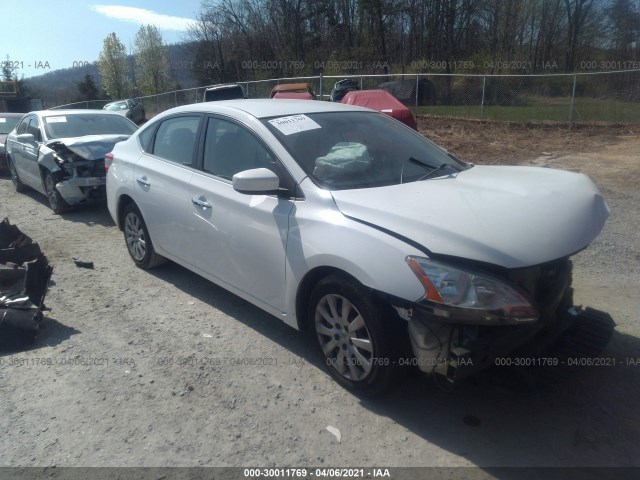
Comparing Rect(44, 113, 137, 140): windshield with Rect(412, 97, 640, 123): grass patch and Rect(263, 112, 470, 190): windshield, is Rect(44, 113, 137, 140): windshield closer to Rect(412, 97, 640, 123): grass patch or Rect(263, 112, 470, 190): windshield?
Rect(263, 112, 470, 190): windshield

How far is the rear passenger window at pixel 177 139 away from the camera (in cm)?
452

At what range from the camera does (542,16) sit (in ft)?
125

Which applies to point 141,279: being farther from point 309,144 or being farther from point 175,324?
point 309,144

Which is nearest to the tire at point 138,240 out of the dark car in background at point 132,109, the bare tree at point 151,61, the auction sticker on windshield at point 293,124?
the auction sticker on windshield at point 293,124

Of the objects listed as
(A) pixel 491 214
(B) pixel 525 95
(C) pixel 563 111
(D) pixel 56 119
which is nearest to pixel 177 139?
(A) pixel 491 214

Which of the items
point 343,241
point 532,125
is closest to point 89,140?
point 343,241

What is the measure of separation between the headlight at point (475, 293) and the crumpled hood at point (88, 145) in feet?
21.2

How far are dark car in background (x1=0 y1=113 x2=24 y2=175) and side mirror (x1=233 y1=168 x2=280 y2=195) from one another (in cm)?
1066

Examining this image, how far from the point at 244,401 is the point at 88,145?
5.90 meters

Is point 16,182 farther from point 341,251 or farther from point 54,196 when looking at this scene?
point 341,251

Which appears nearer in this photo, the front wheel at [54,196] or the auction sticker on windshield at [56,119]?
the front wheel at [54,196]

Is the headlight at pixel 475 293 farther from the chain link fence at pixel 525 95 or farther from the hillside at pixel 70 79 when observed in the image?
the hillside at pixel 70 79

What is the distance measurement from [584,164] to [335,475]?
10892mm

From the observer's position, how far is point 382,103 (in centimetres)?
1280
